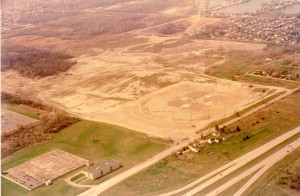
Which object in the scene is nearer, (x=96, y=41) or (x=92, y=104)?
(x=92, y=104)

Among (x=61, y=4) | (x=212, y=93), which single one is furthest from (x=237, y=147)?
(x=61, y=4)

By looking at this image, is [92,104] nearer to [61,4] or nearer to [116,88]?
[116,88]

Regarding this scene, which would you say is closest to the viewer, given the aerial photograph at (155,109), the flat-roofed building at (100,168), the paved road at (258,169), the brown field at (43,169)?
the paved road at (258,169)

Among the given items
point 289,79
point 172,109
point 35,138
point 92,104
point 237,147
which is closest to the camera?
point 237,147

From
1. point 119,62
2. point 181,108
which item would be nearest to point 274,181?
point 181,108

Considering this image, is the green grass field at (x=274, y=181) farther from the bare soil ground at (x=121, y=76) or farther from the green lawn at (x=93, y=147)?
the bare soil ground at (x=121, y=76)

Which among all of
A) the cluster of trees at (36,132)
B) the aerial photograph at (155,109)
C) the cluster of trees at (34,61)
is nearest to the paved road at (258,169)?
the aerial photograph at (155,109)
